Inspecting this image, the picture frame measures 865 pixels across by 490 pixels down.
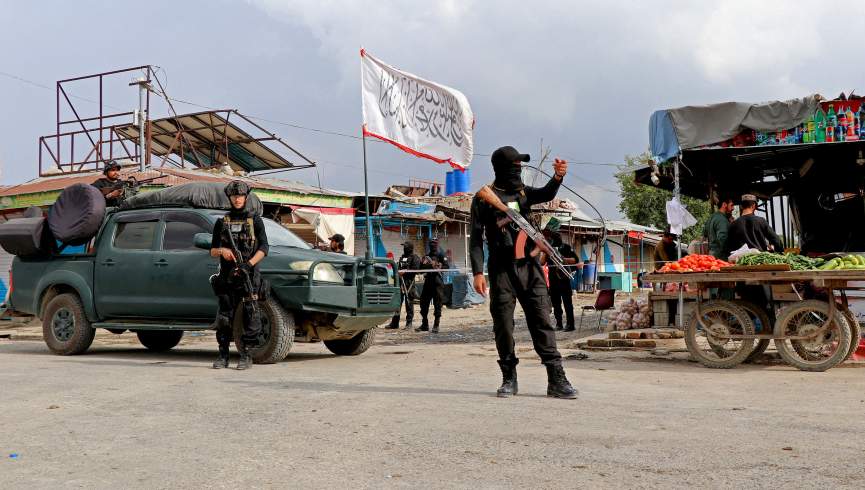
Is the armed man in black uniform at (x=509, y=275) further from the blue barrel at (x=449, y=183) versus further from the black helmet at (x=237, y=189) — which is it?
the blue barrel at (x=449, y=183)

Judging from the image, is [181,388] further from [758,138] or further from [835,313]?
[758,138]

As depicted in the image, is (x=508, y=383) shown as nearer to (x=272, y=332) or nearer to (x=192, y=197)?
(x=272, y=332)

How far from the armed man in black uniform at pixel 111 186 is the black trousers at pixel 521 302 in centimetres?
672

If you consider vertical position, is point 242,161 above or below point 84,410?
above

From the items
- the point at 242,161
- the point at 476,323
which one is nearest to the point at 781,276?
the point at 476,323

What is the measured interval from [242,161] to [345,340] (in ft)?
53.1

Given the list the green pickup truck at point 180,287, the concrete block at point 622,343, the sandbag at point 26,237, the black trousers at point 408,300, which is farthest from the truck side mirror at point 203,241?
the black trousers at point 408,300

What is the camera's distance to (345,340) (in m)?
10.3

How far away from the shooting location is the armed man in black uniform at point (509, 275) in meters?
6.39

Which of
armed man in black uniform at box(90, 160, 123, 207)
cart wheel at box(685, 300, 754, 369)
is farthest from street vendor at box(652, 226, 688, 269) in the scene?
armed man in black uniform at box(90, 160, 123, 207)

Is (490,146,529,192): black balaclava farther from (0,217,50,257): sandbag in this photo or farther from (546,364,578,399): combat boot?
(0,217,50,257): sandbag

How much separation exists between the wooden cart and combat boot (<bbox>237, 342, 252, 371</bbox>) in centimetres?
420

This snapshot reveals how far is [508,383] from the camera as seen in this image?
21.0 ft

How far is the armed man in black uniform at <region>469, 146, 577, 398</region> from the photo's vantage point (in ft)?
21.0
